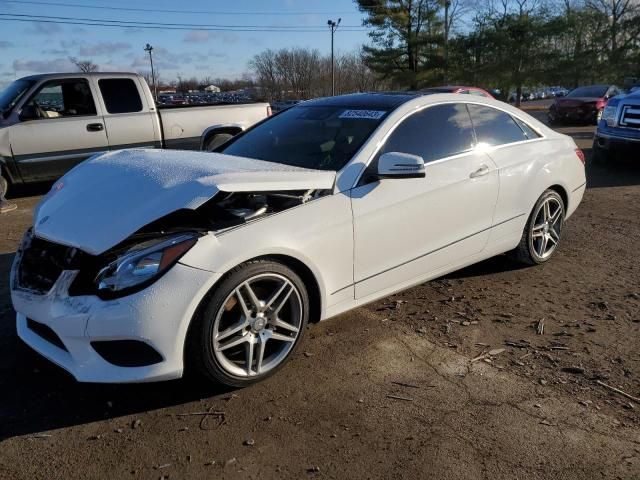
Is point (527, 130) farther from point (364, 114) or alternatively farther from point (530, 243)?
point (364, 114)

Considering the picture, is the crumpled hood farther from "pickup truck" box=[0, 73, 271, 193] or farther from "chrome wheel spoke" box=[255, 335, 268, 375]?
"pickup truck" box=[0, 73, 271, 193]

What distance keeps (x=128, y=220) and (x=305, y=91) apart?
5571cm

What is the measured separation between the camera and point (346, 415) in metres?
2.73

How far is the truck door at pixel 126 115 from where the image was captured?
8.47 metres

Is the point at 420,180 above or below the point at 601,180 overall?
above

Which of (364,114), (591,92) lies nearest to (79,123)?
(364,114)

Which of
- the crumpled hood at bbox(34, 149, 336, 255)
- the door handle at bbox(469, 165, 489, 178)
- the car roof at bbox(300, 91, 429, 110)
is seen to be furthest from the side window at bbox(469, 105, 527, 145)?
the crumpled hood at bbox(34, 149, 336, 255)

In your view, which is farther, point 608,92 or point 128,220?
point 608,92

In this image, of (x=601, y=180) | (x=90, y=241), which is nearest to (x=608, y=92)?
(x=601, y=180)

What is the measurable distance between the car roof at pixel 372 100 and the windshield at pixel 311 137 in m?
0.07

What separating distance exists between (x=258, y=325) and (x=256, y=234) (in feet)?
1.72

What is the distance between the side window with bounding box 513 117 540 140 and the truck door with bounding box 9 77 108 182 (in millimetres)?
6456

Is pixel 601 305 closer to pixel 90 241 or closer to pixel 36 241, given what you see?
pixel 90 241

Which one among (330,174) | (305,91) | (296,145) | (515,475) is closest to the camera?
(515,475)
